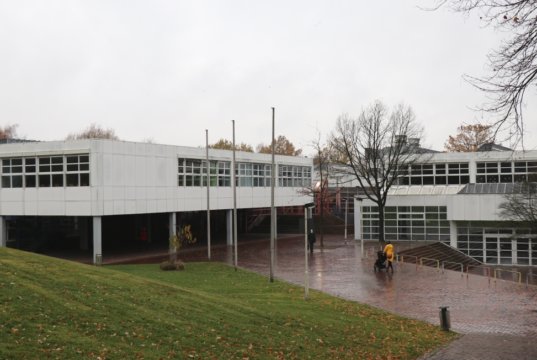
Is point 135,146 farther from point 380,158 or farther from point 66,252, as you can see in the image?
point 380,158

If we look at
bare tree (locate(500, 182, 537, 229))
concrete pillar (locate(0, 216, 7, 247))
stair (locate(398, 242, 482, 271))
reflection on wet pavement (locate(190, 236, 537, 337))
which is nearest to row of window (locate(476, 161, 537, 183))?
stair (locate(398, 242, 482, 271))

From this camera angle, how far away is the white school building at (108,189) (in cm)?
3500

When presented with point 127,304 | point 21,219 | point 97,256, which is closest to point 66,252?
point 21,219

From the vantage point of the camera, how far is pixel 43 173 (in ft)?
118

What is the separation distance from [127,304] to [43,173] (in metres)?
25.0

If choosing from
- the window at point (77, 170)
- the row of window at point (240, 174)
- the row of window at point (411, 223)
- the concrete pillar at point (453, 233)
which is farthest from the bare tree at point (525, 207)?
the window at point (77, 170)

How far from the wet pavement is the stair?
354 centimetres

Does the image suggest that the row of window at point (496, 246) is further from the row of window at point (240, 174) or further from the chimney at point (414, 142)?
the row of window at point (240, 174)

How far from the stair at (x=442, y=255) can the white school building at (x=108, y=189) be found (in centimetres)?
1409

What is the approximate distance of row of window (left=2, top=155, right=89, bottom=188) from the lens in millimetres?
35094

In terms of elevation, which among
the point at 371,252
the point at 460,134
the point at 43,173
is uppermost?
the point at 460,134

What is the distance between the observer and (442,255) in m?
43.2

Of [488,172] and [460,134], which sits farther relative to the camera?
[460,134]

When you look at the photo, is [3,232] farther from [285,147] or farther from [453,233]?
[285,147]
